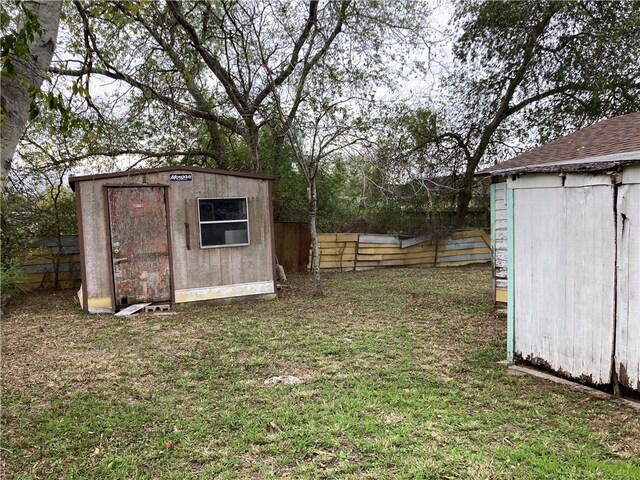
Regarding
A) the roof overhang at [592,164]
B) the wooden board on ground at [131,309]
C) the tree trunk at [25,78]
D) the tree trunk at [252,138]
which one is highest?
the tree trunk at [252,138]

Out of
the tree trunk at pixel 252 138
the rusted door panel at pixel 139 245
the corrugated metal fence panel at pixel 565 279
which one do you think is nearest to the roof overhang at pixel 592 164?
the corrugated metal fence panel at pixel 565 279

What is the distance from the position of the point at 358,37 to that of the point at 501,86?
561cm

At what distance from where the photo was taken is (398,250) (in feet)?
43.2

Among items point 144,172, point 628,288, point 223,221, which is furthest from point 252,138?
point 628,288

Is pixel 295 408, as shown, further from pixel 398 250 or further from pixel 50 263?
pixel 398 250

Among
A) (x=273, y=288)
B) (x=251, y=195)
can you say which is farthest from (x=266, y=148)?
(x=273, y=288)

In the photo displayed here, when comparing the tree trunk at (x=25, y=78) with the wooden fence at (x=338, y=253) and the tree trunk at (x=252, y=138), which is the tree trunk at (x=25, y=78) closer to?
the tree trunk at (x=252, y=138)

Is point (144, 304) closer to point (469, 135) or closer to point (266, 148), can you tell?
point (266, 148)

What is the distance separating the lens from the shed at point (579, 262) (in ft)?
10.6

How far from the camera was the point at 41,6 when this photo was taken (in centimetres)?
230

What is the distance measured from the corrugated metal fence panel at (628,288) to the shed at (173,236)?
232 inches

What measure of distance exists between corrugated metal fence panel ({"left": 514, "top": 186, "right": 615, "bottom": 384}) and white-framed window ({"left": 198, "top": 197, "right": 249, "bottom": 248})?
16.5ft

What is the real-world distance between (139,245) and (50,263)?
152 inches

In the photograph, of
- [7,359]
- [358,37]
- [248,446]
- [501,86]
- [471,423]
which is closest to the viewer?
[248,446]
